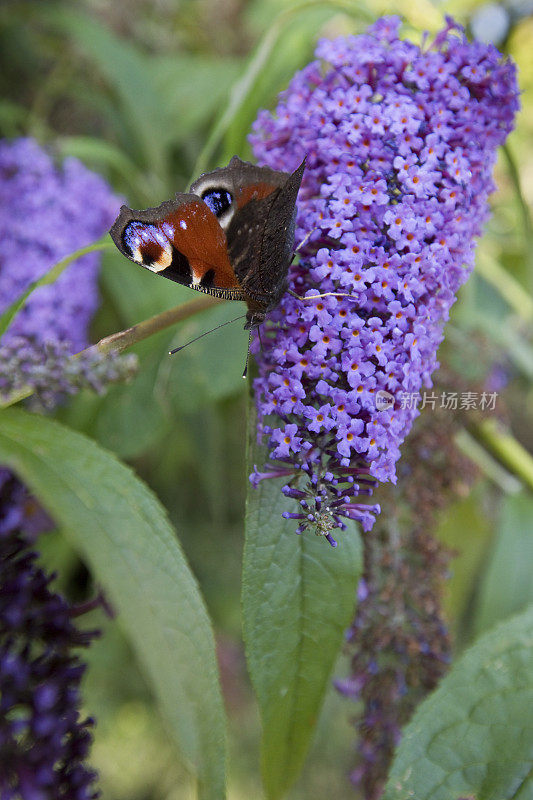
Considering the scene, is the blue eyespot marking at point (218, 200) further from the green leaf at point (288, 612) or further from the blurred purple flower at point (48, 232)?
the blurred purple flower at point (48, 232)

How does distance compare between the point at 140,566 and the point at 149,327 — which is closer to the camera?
the point at 140,566

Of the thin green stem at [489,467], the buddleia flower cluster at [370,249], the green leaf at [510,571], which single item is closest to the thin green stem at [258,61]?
the buddleia flower cluster at [370,249]

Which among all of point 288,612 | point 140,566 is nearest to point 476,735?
point 288,612

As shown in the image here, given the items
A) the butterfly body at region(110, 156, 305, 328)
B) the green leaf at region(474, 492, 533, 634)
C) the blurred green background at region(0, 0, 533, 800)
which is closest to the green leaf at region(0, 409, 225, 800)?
the butterfly body at region(110, 156, 305, 328)

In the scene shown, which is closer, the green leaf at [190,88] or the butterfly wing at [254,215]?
→ the butterfly wing at [254,215]

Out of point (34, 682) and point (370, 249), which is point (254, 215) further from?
point (34, 682)

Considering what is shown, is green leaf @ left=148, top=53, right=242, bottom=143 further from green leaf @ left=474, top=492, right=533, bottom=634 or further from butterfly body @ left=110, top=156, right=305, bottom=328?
green leaf @ left=474, top=492, right=533, bottom=634

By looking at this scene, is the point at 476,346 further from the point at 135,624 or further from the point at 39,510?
the point at 135,624
